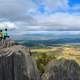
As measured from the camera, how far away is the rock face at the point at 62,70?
1700cm

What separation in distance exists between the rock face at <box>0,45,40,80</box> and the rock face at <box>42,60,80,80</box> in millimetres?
654

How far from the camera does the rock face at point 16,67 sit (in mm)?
17062

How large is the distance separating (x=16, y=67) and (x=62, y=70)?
2281mm

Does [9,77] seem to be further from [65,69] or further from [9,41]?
[9,41]

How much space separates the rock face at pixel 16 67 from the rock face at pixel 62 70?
0.65 metres

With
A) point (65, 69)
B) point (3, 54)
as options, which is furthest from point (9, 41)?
point (65, 69)

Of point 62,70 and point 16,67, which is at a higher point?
point 16,67

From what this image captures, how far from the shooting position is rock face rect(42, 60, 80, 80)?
17000mm

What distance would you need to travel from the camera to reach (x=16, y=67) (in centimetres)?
1703

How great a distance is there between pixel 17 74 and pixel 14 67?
1.26 feet

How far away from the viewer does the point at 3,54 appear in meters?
17.3

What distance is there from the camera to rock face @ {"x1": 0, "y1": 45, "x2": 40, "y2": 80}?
1706 centimetres

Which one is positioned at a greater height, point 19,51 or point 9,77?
point 19,51

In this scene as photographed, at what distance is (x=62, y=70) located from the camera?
55.8 ft
